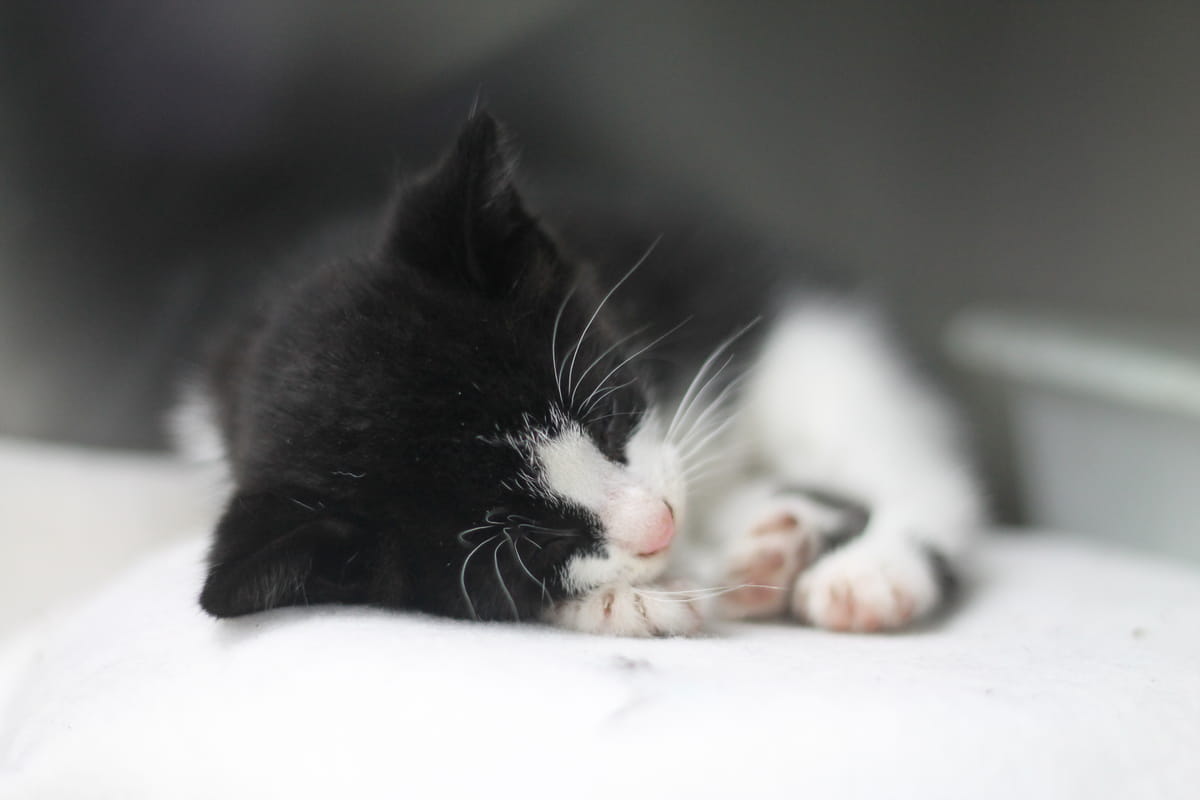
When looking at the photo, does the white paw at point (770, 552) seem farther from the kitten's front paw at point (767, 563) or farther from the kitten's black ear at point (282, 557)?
the kitten's black ear at point (282, 557)

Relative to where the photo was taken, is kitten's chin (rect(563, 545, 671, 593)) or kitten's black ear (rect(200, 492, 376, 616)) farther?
kitten's chin (rect(563, 545, 671, 593))

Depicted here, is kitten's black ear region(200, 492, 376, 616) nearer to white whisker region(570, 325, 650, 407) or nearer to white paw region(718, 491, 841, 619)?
white whisker region(570, 325, 650, 407)

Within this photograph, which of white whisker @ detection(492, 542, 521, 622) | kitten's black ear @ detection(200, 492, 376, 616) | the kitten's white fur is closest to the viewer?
kitten's black ear @ detection(200, 492, 376, 616)

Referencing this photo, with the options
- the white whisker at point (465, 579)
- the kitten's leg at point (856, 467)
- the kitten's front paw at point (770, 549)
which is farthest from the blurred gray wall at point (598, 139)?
the white whisker at point (465, 579)

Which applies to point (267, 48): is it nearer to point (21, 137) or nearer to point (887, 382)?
point (21, 137)

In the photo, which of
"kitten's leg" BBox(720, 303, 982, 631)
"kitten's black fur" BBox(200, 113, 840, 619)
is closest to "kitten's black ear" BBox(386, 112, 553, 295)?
"kitten's black fur" BBox(200, 113, 840, 619)

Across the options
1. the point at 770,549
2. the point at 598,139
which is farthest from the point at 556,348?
the point at 598,139

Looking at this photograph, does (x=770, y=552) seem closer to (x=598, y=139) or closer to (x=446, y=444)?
(x=446, y=444)
